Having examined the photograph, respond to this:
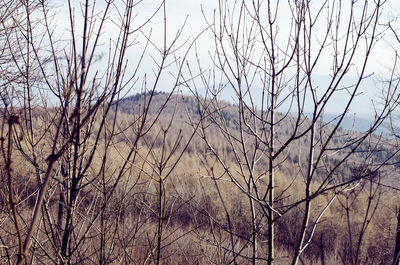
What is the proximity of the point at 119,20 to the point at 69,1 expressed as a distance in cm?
54

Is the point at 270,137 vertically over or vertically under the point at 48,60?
under

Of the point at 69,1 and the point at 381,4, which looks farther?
the point at 381,4

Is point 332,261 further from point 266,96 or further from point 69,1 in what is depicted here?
point 69,1

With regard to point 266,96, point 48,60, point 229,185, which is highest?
point 48,60

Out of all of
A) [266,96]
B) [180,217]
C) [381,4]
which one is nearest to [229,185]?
[180,217]

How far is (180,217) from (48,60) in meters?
7.05

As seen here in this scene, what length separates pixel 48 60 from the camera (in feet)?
27.1

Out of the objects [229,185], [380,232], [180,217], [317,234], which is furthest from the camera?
[229,185]

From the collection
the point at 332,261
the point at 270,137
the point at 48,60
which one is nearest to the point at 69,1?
the point at 270,137

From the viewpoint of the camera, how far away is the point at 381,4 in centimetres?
199

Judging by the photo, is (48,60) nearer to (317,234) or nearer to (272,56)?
(272,56)

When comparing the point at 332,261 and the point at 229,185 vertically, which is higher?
the point at 229,185

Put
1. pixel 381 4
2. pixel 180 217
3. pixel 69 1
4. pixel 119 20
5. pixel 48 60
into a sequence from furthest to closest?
pixel 180 217 < pixel 48 60 < pixel 119 20 < pixel 381 4 < pixel 69 1

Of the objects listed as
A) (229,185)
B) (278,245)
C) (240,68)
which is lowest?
(278,245)
